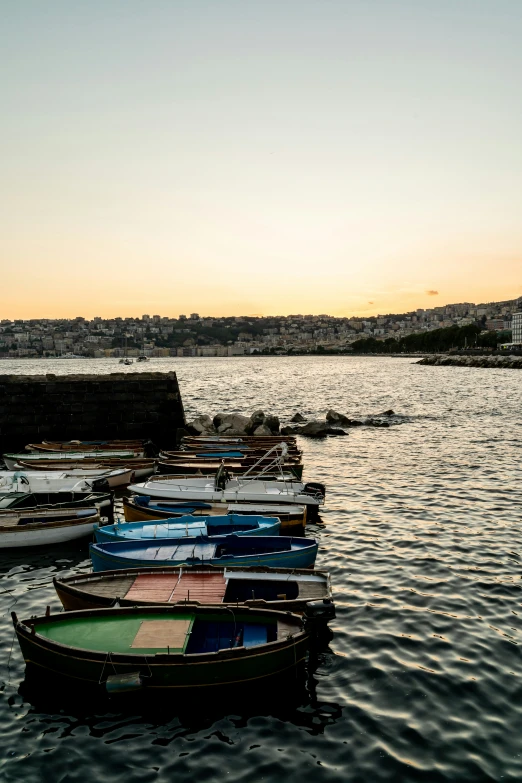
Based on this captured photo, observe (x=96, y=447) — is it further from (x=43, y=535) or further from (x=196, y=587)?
(x=196, y=587)

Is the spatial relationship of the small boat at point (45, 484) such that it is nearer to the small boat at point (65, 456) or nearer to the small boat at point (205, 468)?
the small boat at point (205, 468)

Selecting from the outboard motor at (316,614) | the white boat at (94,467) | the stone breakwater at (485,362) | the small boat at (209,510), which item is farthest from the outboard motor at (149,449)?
the stone breakwater at (485,362)

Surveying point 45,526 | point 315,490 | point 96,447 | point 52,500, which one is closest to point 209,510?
point 315,490

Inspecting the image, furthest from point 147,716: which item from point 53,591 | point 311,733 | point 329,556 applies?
point 329,556

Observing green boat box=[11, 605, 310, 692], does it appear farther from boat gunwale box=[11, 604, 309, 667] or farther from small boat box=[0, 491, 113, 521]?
small boat box=[0, 491, 113, 521]

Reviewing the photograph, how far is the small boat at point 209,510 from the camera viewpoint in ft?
50.6

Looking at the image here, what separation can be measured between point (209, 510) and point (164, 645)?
7.30 metres

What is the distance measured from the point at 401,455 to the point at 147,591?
755 inches

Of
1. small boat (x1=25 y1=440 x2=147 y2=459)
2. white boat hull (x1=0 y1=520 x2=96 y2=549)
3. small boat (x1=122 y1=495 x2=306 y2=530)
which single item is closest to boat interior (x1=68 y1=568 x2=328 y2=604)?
small boat (x1=122 y1=495 x2=306 y2=530)

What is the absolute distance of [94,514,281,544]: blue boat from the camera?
13.4 metres

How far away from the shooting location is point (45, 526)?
14992mm

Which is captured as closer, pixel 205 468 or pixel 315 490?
pixel 315 490

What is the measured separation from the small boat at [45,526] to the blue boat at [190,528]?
1251mm

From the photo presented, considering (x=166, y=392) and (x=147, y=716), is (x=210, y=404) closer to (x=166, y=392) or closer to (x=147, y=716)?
(x=166, y=392)
